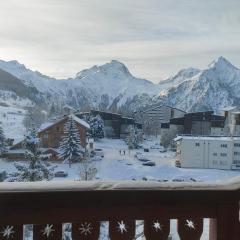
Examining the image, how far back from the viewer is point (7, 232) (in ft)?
2.25

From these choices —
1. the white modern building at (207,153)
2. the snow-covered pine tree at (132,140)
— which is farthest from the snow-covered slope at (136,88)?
the white modern building at (207,153)

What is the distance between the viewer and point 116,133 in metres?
26.8

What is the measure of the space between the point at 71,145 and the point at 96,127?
7046 millimetres

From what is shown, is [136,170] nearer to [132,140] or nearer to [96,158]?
[96,158]

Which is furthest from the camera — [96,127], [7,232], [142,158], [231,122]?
[231,122]

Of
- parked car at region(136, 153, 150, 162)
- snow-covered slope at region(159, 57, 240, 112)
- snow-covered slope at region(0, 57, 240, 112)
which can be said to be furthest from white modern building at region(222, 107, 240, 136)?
snow-covered slope at region(159, 57, 240, 112)

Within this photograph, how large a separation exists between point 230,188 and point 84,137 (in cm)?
1994

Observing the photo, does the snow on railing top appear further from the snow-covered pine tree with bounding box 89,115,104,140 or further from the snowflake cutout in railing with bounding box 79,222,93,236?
the snow-covered pine tree with bounding box 89,115,104,140

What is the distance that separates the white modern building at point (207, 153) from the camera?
1880cm

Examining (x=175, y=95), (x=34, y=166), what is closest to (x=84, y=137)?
(x=34, y=166)

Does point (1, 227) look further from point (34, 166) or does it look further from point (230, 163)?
point (230, 163)

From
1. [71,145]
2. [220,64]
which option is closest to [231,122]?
[71,145]

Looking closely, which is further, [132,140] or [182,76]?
[182,76]

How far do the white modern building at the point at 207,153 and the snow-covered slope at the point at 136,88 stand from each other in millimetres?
54414
